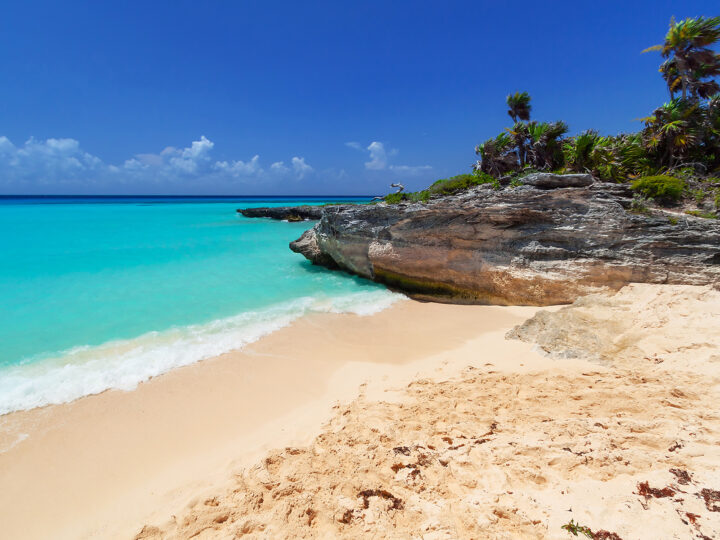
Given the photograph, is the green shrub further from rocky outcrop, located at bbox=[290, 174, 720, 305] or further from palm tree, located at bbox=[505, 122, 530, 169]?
palm tree, located at bbox=[505, 122, 530, 169]

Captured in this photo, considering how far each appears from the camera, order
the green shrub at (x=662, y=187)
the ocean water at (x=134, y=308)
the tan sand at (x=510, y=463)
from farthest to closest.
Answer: the green shrub at (x=662, y=187), the ocean water at (x=134, y=308), the tan sand at (x=510, y=463)

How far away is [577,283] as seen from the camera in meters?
7.38

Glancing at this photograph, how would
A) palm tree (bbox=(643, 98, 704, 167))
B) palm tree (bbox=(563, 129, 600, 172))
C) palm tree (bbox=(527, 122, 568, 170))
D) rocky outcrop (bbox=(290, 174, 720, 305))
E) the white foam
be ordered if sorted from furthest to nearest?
palm tree (bbox=(527, 122, 568, 170)) < palm tree (bbox=(563, 129, 600, 172)) < palm tree (bbox=(643, 98, 704, 167)) < rocky outcrop (bbox=(290, 174, 720, 305)) < the white foam

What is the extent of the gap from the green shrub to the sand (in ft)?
10.9

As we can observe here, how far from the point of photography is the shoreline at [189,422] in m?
3.07

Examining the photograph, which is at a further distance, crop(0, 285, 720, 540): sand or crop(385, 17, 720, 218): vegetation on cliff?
crop(385, 17, 720, 218): vegetation on cliff

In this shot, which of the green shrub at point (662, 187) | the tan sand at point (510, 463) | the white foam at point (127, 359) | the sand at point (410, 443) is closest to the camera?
the tan sand at point (510, 463)

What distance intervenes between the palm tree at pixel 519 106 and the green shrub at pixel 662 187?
17.1 meters

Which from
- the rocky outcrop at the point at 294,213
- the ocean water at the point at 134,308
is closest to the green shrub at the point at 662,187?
the ocean water at the point at 134,308

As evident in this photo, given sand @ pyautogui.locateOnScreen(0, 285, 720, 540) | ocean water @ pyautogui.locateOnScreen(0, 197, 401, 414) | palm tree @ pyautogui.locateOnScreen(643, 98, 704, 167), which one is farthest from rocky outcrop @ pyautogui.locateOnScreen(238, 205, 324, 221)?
sand @ pyautogui.locateOnScreen(0, 285, 720, 540)

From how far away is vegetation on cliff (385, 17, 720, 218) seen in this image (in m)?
8.08

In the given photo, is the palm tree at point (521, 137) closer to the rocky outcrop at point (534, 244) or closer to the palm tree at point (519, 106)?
the palm tree at point (519, 106)

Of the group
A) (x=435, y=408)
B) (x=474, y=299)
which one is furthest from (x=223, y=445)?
(x=474, y=299)

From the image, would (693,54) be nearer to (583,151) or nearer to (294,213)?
(583,151)
